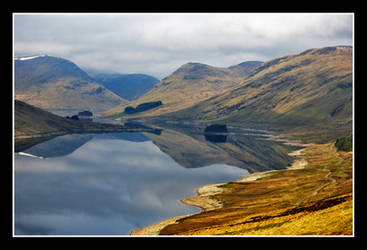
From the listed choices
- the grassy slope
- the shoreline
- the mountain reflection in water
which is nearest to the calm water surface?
the mountain reflection in water

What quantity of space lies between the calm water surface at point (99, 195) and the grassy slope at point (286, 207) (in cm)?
1560

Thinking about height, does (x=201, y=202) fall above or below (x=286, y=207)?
above

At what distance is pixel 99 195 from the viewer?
13350 cm

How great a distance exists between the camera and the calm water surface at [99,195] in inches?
3890

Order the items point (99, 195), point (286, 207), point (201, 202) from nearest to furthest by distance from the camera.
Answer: point (286, 207) < point (201, 202) < point (99, 195)

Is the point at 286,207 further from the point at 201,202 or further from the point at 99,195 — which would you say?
the point at 99,195

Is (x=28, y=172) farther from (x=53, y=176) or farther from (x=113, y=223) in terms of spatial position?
(x=113, y=223)

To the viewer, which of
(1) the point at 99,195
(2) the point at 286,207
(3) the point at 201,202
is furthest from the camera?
(1) the point at 99,195

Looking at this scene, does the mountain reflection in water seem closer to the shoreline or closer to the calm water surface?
the calm water surface

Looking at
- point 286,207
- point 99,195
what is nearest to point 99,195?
point 99,195

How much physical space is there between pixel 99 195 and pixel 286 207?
2513 inches
